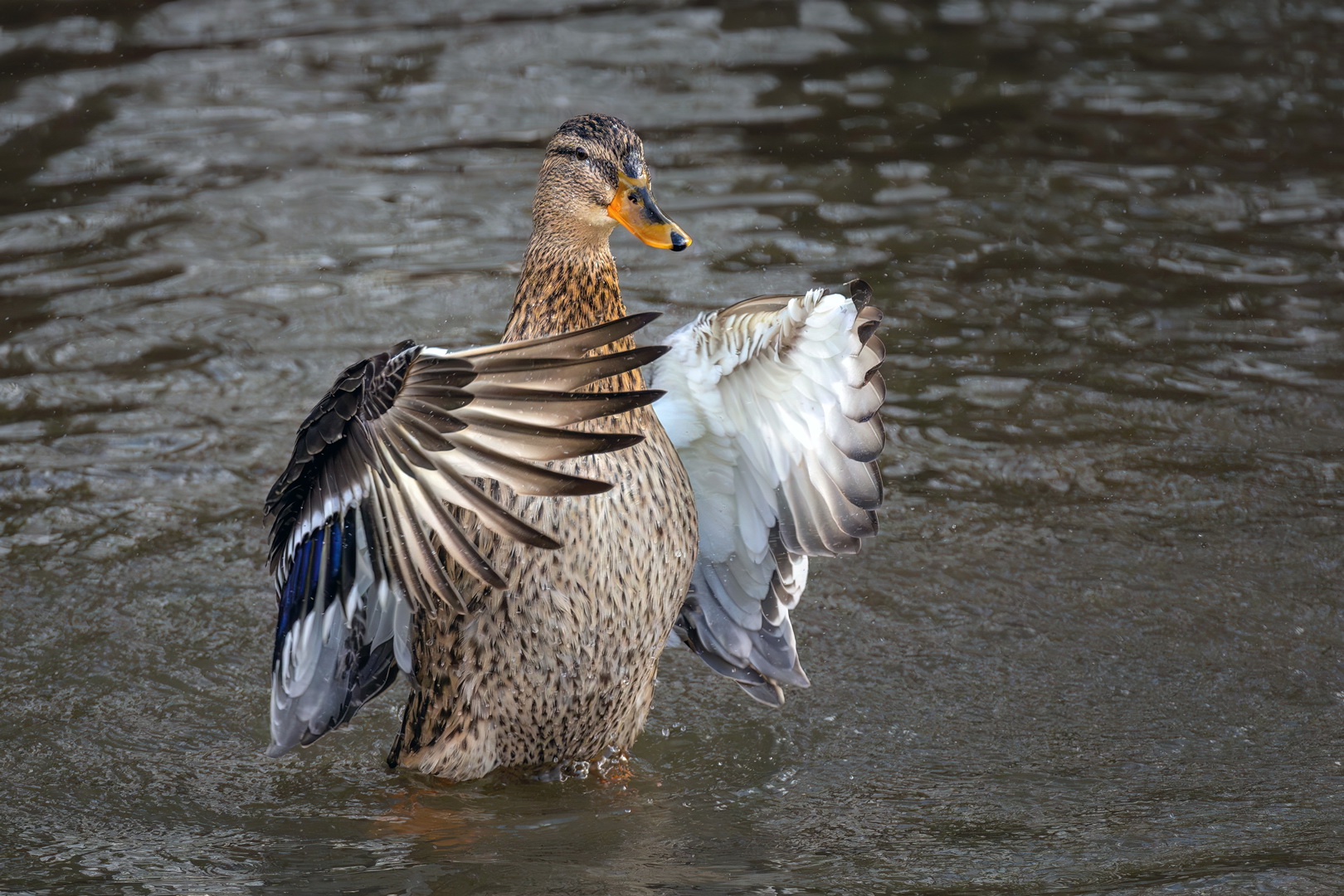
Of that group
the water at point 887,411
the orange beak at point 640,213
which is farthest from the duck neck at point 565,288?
the water at point 887,411

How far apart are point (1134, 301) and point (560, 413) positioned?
5869 millimetres

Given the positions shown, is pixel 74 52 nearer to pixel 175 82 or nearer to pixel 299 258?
pixel 175 82

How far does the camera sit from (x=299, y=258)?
9.14 m

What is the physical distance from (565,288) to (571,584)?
91 cm

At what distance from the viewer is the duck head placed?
15.5 feet

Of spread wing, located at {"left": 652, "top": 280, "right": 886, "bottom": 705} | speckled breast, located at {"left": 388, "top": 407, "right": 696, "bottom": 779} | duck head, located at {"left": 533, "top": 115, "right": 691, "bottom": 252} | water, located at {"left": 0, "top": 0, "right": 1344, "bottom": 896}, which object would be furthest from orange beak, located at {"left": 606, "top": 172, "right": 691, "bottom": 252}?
water, located at {"left": 0, "top": 0, "right": 1344, "bottom": 896}

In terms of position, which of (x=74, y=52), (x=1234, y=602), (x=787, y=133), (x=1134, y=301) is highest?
(x=74, y=52)

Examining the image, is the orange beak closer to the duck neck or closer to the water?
the duck neck

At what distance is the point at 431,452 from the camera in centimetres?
371

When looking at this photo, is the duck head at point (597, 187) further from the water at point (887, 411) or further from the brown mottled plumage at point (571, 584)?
the water at point (887, 411)

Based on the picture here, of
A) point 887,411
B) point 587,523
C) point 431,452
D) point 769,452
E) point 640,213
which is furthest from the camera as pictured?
point 887,411

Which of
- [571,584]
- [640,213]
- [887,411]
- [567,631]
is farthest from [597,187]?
[887,411]

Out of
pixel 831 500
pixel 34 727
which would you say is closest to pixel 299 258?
pixel 34 727

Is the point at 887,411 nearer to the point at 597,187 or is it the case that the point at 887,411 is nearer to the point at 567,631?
the point at 597,187
